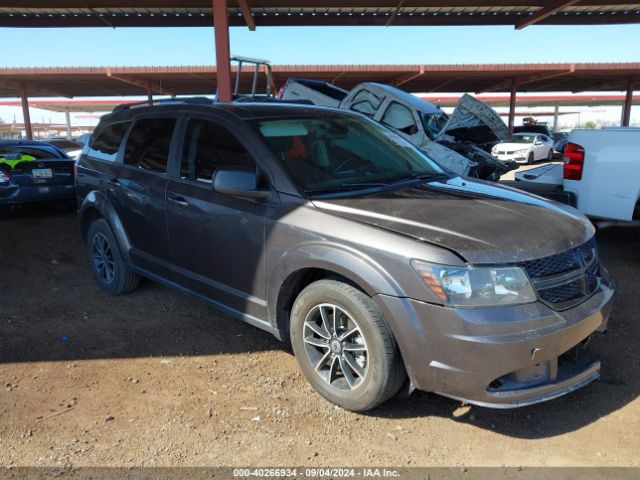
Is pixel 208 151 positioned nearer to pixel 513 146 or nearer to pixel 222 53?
pixel 222 53

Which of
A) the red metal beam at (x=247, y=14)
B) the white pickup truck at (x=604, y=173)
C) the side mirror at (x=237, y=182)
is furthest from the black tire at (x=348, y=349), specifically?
the red metal beam at (x=247, y=14)

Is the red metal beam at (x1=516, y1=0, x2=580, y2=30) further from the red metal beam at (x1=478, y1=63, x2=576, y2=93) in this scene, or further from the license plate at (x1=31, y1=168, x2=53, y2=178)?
the red metal beam at (x1=478, y1=63, x2=576, y2=93)

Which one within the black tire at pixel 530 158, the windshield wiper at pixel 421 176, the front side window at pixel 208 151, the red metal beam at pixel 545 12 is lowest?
the black tire at pixel 530 158

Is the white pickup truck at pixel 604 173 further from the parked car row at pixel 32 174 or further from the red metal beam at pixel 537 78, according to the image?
the red metal beam at pixel 537 78

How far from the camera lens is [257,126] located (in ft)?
11.7

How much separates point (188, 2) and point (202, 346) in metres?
9.40

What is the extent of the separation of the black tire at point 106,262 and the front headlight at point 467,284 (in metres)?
3.19

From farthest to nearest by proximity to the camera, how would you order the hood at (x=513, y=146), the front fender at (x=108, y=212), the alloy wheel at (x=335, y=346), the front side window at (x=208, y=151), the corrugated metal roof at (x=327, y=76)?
1. the corrugated metal roof at (x=327, y=76)
2. the hood at (x=513, y=146)
3. the front fender at (x=108, y=212)
4. the front side window at (x=208, y=151)
5. the alloy wheel at (x=335, y=346)

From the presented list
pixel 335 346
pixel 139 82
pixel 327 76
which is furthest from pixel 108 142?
pixel 139 82

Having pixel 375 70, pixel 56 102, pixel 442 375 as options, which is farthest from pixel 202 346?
pixel 56 102

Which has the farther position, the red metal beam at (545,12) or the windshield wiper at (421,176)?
the red metal beam at (545,12)

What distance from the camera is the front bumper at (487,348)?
8.13 ft

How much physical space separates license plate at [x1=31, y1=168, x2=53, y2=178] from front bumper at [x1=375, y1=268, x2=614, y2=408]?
7.26 m

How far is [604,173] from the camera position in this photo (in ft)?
17.4
